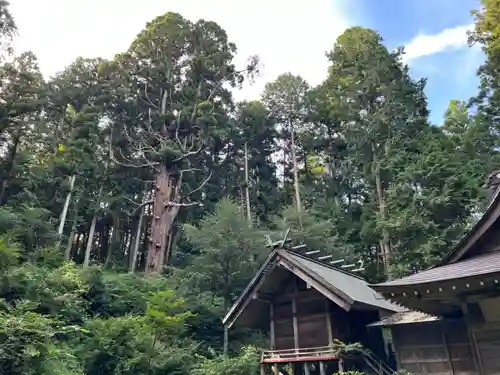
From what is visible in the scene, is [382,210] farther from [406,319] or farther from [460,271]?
[460,271]

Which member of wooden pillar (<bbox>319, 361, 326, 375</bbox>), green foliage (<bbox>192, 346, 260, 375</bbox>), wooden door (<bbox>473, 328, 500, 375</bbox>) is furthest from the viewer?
green foliage (<bbox>192, 346, 260, 375</bbox>)

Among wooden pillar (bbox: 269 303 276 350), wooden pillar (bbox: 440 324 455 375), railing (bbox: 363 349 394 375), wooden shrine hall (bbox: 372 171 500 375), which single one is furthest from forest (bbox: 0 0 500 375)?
wooden pillar (bbox: 440 324 455 375)

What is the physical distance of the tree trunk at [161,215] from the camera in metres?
21.2

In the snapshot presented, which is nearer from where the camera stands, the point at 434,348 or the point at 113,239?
the point at 434,348

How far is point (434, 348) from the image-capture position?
10.2 m

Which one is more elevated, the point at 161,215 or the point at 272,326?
the point at 161,215

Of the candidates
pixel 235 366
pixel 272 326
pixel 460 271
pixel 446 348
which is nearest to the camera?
pixel 460 271

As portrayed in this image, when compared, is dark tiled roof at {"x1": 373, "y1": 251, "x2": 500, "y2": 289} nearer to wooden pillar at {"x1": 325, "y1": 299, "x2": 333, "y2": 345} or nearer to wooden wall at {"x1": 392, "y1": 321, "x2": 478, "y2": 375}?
wooden wall at {"x1": 392, "y1": 321, "x2": 478, "y2": 375}

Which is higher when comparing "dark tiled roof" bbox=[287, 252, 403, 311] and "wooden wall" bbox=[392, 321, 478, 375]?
"dark tiled roof" bbox=[287, 252, 403, 311]

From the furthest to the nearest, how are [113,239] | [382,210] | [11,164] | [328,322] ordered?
1. [113,239]
2. [382,210]
3. [11,164]
4. [328,322]

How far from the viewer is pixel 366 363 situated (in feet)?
37.8

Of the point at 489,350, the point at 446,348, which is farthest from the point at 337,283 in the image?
the point at 489,350

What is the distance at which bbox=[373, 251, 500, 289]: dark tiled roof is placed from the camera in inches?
283

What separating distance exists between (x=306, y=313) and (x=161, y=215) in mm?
12146
